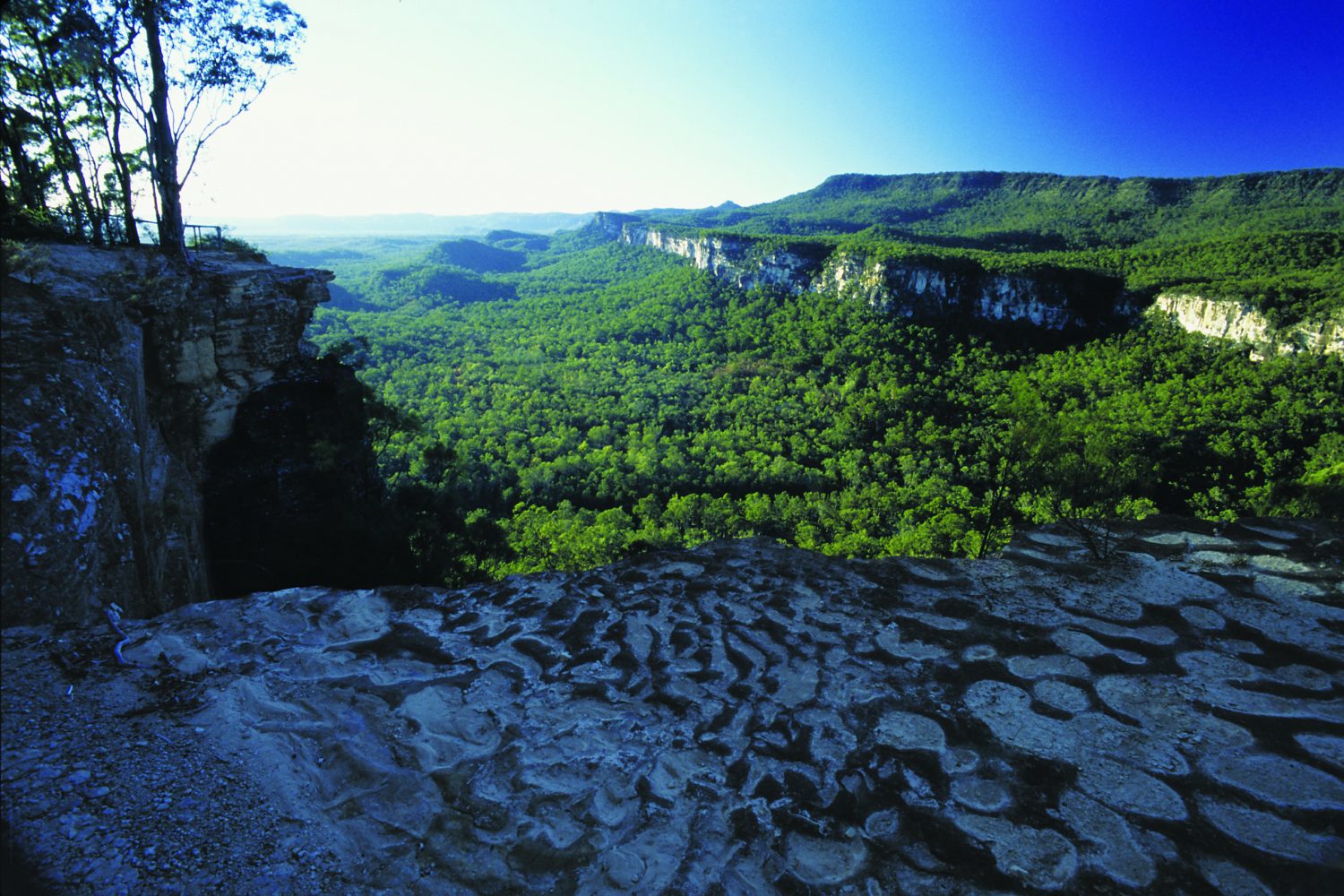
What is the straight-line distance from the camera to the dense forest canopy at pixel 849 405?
16531 mm

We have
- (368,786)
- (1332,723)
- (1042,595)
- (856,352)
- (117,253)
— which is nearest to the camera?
(368,786)

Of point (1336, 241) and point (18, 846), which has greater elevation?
point (1336, 241)

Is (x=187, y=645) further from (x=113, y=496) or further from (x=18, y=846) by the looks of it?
(x=113, y=496)

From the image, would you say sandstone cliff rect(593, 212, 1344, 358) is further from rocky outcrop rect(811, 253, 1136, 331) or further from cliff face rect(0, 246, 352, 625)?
cliff face rect(0, 246, 352, 625)

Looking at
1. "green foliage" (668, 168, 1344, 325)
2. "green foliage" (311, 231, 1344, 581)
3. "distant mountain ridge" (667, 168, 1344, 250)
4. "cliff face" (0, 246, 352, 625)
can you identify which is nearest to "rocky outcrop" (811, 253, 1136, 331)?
"green foliage" (668, 168, 1344, 325)

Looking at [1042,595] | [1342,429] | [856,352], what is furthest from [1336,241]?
[1042,595]

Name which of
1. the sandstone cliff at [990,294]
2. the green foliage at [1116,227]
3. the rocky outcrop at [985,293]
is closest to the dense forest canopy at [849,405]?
the green foliage at [1116,227]

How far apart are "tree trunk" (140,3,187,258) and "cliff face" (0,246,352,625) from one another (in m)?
1.06

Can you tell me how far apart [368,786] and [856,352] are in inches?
2305

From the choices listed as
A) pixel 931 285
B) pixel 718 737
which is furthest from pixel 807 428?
pixel 718 737

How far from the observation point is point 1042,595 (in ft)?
16.6

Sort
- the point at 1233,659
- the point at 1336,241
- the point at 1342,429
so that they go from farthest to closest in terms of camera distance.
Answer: the point at 1336,241
the point at 1342,429
the point at 1233,659

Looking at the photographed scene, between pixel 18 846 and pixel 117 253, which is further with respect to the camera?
pixel 117 253

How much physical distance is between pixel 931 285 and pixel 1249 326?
24.6m
